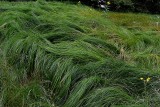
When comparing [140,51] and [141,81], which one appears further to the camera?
[140,51]

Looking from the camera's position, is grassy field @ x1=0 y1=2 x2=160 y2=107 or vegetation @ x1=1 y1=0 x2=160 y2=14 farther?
vegetation @ x1=1 y1=0 x2=160 y2=14

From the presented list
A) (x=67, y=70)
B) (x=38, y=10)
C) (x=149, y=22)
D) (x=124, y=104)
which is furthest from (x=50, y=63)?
(x=149, y=22)

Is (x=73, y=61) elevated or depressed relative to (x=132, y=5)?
elevated

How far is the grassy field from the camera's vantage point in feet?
17.0

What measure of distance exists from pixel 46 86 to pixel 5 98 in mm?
722

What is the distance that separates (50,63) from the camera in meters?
5.92

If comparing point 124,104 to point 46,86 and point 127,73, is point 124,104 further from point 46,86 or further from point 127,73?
point 46,86

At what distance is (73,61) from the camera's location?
5.89m

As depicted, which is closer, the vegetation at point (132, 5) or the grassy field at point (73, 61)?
the grassy field at point (73, 61)

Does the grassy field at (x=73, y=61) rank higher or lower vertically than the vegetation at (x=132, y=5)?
higher

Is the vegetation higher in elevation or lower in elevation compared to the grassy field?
lower

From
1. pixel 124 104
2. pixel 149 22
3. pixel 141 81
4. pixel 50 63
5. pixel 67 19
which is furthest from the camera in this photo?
pixel 149 22

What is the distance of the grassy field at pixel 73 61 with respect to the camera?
5191mm

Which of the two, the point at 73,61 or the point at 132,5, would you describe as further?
the point at 132,5
